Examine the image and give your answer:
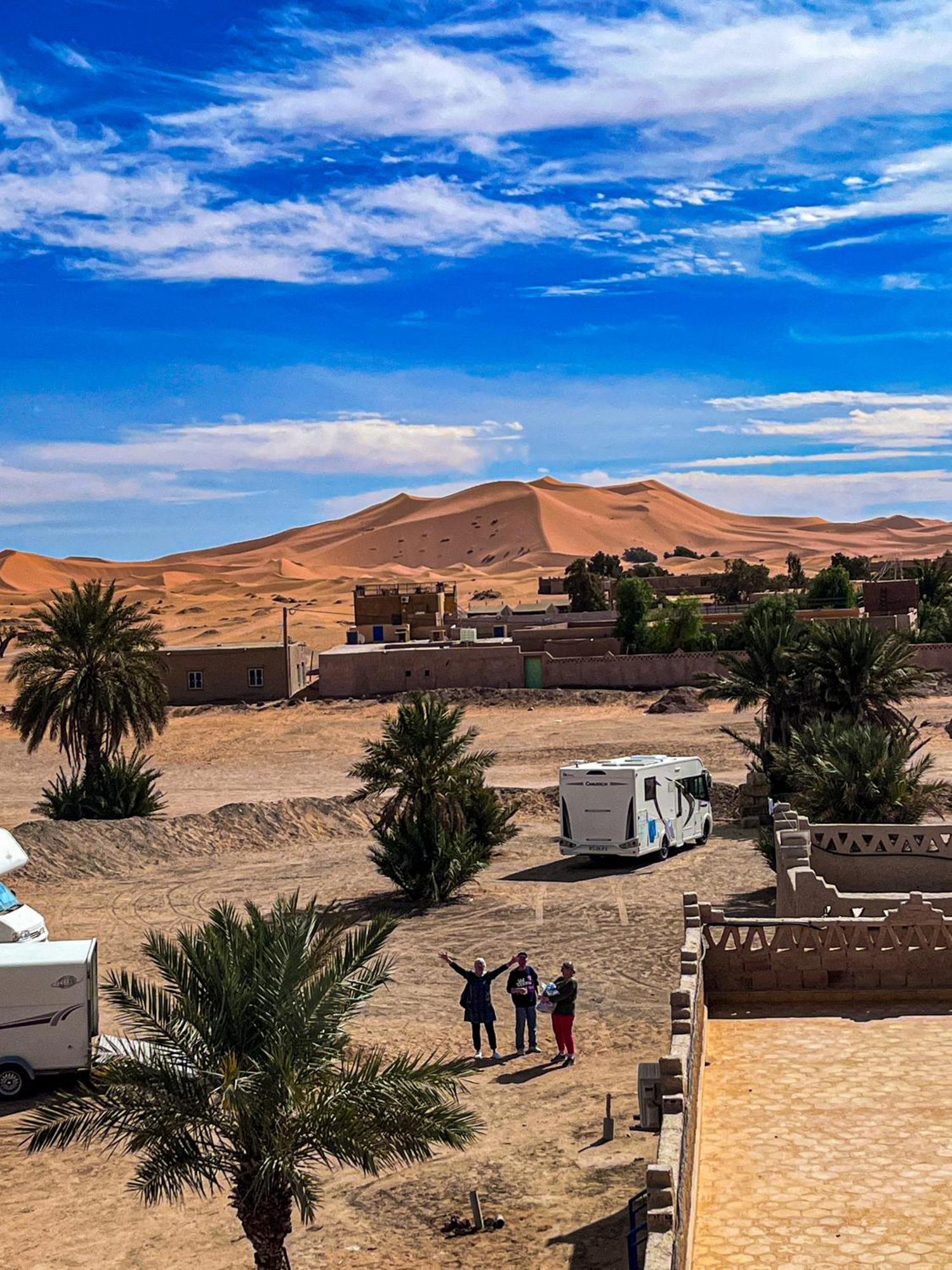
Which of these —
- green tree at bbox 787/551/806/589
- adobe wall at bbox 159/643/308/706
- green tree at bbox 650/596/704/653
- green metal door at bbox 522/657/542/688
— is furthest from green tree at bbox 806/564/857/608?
adobe wall at bbox 159/643/308/706

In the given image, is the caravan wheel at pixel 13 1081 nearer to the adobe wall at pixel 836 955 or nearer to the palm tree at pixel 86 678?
the adobe wall at pixel 836 955

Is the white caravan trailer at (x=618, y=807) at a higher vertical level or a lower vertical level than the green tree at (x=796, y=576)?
lower

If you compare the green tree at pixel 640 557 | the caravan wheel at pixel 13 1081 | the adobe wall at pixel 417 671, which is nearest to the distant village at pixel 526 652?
the adobe wall at pixel 417 671

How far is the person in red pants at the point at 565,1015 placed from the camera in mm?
16438

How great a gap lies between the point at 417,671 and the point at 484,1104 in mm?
44658

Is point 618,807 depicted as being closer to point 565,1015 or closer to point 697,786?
point 697,786

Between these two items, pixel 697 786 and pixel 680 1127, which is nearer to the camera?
pixel 680 1127

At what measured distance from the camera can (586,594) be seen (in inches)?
3415

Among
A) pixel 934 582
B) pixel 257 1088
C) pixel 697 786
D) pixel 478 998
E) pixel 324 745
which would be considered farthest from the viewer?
pixel 934 582

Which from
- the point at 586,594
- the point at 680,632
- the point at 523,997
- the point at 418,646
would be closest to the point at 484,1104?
the point at 523,997

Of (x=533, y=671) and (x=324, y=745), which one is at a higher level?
(x=533, y=671)

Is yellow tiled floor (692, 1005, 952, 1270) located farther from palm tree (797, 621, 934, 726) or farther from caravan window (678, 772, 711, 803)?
palm tree (797, 621, 934, 726)

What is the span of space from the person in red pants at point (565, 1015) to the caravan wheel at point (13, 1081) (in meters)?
6.09

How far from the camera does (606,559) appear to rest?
105 metres
